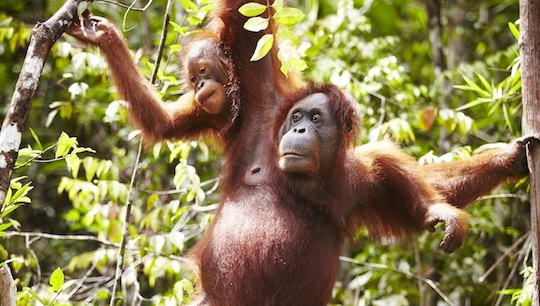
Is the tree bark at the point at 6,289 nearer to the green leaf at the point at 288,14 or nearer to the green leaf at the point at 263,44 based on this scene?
the green leaf at the point at 263,44

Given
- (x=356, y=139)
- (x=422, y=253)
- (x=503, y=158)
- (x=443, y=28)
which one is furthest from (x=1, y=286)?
(x=443, y=28)

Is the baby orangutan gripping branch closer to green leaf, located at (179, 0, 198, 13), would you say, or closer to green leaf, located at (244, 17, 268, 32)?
green leaf, located at (179, 0, 198, 13)

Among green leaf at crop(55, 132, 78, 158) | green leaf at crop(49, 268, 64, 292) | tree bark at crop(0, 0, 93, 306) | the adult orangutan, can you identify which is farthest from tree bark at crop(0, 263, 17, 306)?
the adult orangutan

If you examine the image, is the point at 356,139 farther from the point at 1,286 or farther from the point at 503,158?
the point at 1,286

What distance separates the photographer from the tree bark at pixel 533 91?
2812mm

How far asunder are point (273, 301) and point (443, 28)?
419 centimetres

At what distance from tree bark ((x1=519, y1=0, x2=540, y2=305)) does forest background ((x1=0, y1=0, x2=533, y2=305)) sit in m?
0.52

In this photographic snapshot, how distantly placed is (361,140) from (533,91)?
1.75 meters

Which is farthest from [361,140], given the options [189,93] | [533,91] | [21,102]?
[21,102]

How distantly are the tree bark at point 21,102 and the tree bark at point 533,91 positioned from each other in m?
1.78

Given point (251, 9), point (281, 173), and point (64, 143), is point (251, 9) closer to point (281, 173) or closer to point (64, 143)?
point (64, 143)

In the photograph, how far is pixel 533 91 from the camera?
2848 millimetres

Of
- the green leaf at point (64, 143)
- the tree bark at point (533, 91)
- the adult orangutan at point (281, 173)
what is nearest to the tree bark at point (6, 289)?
the green leaf at point (64, 143)

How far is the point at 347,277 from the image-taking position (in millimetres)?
6367
